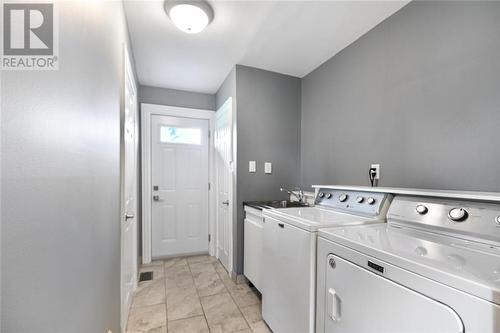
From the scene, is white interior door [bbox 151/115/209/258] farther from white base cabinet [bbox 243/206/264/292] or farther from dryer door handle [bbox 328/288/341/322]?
dryer door handle [bbox 328/288/341/322]

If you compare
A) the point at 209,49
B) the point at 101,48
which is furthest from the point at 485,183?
the point at 209,49

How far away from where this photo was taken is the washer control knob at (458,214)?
0.96 metres

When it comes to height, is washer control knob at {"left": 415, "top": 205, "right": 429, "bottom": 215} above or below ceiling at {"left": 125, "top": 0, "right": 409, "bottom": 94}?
below

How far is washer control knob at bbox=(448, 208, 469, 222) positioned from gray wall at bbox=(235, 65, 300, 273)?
1703 mm

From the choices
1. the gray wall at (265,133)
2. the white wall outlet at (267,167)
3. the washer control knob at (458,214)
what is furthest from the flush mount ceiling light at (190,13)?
the washer control knob at (458,214)

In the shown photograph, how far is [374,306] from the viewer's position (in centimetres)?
87

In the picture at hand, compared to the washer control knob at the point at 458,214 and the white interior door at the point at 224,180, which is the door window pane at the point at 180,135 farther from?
the washer control knob at the point at 458,214

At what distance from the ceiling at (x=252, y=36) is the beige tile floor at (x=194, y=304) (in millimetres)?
2417

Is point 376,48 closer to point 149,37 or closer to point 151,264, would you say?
point 149,37

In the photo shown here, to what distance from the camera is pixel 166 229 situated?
3.07m

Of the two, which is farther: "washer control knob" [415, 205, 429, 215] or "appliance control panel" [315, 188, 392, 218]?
"appliance control panel" [315, 188, 392, 218]

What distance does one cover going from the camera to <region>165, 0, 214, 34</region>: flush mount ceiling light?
5.01ft

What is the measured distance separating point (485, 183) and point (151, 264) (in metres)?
3.31

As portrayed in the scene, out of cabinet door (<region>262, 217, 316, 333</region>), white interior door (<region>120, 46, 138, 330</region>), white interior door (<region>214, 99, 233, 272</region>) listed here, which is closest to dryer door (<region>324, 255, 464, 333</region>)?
cabinet door (<region>262, 217, 316, 333</region>)
